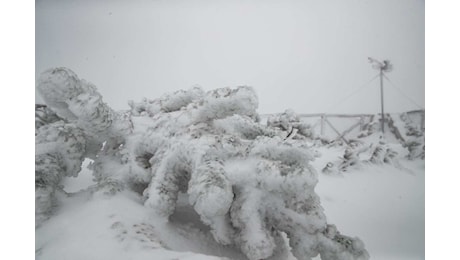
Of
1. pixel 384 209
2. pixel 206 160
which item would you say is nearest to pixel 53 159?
pixel 206 160

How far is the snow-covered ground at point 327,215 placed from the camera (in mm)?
887

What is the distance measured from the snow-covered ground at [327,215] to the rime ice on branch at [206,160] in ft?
0.13

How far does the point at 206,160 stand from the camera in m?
0.90

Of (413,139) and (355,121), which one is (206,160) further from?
(413,139)

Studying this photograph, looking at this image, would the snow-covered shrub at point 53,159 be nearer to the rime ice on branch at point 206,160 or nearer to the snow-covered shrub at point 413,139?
the rime ice on branch at point 206,160

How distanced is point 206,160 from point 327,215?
1.00 feet

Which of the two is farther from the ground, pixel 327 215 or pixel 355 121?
pixel 355 121

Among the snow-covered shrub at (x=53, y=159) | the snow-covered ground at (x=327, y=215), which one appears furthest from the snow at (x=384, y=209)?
the snow-covered shrub at (x=53, y=159)

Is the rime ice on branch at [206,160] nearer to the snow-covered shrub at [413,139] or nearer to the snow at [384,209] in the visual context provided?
the snow at [384,209]

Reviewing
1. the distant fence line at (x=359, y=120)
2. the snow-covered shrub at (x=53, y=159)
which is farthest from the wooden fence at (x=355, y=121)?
the snow-covered shrub at (x=53, y=159)

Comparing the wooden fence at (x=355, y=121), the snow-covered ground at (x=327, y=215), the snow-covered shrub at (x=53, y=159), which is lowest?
the snow-covered ground at (x=327, y=215)

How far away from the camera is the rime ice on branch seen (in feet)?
2.85

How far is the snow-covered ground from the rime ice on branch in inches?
1.6

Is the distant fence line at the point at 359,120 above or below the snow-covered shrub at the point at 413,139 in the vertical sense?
above
